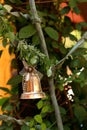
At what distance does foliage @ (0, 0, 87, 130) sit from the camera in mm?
1072

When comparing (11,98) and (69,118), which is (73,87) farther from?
(11,98)

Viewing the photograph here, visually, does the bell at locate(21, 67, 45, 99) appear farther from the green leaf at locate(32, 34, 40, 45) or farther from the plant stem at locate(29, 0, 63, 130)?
the green leaf at locate(32, 34, 40, 45)

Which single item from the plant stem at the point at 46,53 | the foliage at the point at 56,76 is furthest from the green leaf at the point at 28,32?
the plant stem at the point at 46,53

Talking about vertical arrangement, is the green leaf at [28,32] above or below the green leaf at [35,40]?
above

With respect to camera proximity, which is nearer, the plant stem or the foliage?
the plant stem

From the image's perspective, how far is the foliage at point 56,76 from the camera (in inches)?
42.2

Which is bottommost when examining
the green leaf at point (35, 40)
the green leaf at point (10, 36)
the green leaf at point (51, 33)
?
the green leaf at point (10, 36)

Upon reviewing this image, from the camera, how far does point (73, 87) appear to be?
4.13 feet

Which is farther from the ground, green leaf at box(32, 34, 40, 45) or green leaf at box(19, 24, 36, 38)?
green leaf at box(19, 24, 36, 38)

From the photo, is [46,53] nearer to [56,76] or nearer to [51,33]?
[56,76]

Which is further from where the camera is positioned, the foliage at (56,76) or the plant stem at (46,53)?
the foliage at (56,76)

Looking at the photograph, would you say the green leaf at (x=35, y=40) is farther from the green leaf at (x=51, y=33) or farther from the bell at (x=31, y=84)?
the bell at (x=31, y=84)

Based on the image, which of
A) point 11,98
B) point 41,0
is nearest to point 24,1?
point 41,0

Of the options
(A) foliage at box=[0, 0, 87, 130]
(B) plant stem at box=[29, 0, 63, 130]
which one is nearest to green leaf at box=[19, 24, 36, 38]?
(A) foliage at box=[0, 0, 87, 130]
